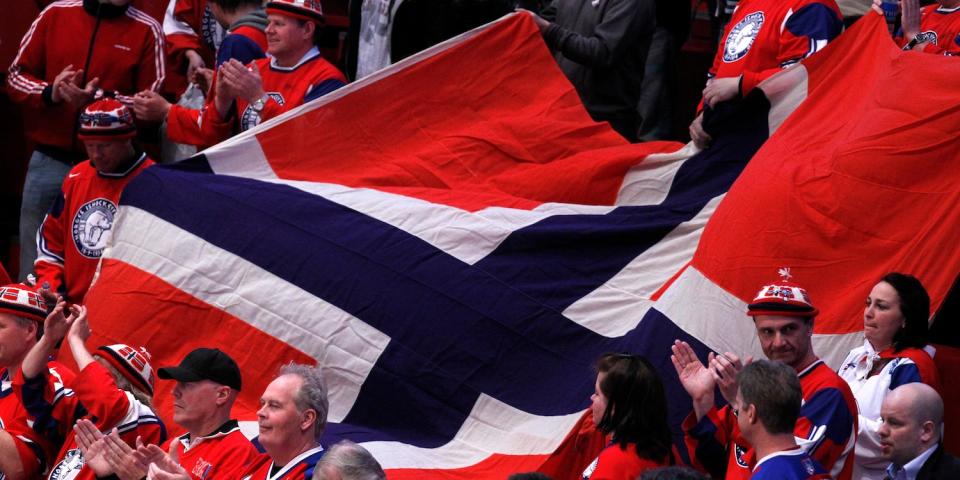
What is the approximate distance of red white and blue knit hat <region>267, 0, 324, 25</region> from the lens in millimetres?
7570

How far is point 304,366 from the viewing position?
5207 mm

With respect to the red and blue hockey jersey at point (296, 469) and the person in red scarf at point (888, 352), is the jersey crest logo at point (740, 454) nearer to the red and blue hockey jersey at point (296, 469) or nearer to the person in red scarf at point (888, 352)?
the person in red scarf at point (888, 352)

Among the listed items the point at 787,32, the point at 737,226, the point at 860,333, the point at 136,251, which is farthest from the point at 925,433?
the point at 136,251

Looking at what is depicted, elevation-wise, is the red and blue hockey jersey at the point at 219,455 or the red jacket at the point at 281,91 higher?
the red jacket at the point at 281,91

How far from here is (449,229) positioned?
22.4ft

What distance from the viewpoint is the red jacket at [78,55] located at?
8789 mm

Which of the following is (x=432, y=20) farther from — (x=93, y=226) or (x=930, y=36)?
(x=930, y=36)

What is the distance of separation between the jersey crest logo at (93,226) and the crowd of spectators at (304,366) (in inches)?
0.4

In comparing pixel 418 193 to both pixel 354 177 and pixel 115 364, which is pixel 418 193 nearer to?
pixel 354 177

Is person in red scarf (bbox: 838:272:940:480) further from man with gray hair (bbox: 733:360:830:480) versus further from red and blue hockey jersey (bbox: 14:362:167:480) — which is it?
red and blue hockey jersey (bbox: 14:362:167:480)

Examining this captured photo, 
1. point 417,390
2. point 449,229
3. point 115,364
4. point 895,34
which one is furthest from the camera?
point 895,34

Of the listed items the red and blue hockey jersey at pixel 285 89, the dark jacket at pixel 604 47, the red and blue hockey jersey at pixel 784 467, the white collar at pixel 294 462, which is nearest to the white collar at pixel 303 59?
the red and blue hockey jersey at pixel 285 89

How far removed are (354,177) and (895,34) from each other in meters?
2.95

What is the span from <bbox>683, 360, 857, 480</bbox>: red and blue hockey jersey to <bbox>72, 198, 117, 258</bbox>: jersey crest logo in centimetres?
347
